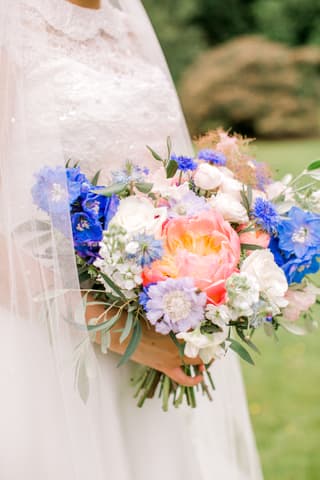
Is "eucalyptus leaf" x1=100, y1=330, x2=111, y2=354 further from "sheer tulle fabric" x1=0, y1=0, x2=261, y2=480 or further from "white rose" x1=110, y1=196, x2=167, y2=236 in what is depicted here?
"white rose" x1=110, y1=196, x2=167, y2=236

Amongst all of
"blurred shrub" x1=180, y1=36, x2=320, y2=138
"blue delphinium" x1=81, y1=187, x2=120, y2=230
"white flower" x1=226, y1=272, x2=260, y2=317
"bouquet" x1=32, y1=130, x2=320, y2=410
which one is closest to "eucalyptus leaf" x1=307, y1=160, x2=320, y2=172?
"bouquet" x1=32, y1=130, x2=320, y2=410

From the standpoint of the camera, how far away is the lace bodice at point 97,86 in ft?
6.76

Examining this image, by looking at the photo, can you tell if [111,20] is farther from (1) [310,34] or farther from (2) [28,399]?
(1) [310,34]

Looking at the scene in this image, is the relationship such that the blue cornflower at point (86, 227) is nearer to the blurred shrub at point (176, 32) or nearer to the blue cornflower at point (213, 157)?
the blue cornflower at point (213, 157)

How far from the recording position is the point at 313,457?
375cm

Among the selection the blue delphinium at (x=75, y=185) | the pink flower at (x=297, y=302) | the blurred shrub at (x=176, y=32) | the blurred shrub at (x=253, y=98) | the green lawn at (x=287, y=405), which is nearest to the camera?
the blue delphinium at (x=75, y=185)

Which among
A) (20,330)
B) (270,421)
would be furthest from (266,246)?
(270,421)

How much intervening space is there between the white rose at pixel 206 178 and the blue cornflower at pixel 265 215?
0.12 meters

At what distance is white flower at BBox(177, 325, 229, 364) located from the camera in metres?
1.65

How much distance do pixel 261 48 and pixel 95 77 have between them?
1547 cm

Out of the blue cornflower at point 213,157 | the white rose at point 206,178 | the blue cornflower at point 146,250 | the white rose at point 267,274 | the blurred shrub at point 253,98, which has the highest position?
the blurred shrub at point 253,98

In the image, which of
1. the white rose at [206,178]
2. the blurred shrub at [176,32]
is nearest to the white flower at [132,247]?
the white rose at [206,178]

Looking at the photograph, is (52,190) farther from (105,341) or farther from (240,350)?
(240,350)

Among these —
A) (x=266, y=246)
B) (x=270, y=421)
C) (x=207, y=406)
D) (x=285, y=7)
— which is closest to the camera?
(x=266, y=246)
